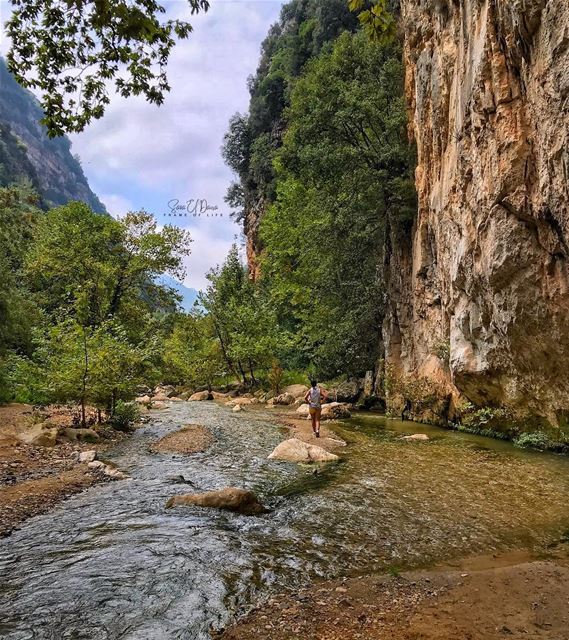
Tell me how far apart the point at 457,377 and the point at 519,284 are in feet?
15.6

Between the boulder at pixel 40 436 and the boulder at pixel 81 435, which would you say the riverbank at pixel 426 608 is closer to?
the boulder at pixel 40 436

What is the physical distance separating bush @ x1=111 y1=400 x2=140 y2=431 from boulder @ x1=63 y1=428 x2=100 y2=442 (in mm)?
1996

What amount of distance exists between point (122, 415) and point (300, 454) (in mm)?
7151

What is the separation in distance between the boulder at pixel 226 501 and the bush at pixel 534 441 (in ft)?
29.5

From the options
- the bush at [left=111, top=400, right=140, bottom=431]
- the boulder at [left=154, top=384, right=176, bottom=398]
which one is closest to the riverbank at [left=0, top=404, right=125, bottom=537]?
the bush at [left=111, top=400, right=140, bottom=431]

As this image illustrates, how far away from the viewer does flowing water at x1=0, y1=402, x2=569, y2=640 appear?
450cm

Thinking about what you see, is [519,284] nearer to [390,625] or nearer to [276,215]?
[390,625]

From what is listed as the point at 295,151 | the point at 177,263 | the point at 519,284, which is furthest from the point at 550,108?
the point at 177,263

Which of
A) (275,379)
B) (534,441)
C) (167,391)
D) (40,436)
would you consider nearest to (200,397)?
(275,379)

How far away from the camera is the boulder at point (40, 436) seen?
1180cm

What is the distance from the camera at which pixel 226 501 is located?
25.0 ft

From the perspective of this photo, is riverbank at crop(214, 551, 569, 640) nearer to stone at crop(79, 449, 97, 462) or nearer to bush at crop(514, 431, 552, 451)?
stone at crop(79, 449, 97, 462)

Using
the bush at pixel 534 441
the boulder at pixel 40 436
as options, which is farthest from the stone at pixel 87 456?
the bush at pixel 534 441

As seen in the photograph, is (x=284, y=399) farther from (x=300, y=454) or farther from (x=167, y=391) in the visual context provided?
(x=300, y=454)
